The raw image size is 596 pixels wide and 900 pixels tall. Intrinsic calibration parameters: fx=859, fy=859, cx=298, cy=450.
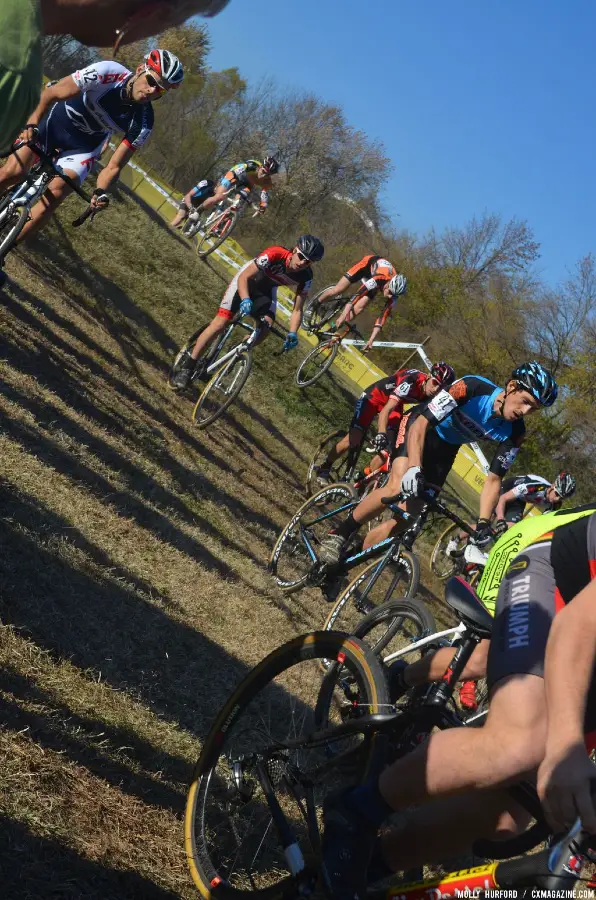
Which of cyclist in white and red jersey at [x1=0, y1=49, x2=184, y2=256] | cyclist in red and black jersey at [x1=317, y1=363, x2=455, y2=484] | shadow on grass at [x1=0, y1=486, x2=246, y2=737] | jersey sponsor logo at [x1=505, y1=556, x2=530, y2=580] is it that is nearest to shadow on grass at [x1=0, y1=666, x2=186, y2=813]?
shadow on grass at [x1=0, y1=486, x2=246, y2=737]

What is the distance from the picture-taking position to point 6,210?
25.0 ft

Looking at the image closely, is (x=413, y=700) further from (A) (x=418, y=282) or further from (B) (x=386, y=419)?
(A) (x=418, y=282)

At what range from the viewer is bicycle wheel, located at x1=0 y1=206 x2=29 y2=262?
24.9ft

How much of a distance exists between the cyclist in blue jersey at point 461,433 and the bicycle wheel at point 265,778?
3.02 m

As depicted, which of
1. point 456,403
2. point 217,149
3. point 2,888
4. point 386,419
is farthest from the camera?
point 217,149

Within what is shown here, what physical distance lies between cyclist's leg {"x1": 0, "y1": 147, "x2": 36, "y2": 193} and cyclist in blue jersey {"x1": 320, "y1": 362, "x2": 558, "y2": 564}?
3.98 meters

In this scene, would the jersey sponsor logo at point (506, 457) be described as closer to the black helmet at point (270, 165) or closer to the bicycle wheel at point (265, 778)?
the bicycle wheel at point (265, 778)

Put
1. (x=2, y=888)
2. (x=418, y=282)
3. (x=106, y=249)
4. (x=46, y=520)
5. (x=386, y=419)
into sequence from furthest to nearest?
(x=418, y=282)
(x=106, y=249)
(x=386, y=419)
(x=46, y=520)
(x=2, y=888)

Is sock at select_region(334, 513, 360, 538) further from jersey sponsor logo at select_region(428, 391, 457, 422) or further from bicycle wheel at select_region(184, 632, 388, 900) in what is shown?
bicycle wheel at select_region(184, 632, 388, 900)

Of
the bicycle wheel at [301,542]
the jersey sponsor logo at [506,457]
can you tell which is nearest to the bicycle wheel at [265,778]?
the bicycle wheel at [301,542]

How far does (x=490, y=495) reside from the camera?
8.01 m

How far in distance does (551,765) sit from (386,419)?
839 centimetres

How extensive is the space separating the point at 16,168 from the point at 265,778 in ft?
19.7

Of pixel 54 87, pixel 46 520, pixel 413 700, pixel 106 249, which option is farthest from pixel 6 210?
pixel 106 249
